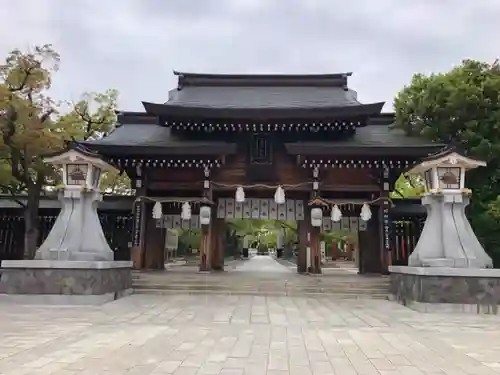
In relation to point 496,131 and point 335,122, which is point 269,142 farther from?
point 496,131

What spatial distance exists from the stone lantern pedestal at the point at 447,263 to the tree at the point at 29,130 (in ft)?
44.5

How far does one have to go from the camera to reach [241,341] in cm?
673

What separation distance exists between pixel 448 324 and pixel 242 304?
5.00 metres

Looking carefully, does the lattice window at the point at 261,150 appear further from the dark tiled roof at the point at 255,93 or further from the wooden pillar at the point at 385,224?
the wooden pillar at the point at 385,224

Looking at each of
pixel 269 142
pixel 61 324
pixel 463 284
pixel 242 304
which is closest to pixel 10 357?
pixel 61 324

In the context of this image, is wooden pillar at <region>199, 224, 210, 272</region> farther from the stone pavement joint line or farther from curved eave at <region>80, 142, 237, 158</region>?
the stone pavement joint line

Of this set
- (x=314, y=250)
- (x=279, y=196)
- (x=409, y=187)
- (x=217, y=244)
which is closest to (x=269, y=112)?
(x=279, y=196)

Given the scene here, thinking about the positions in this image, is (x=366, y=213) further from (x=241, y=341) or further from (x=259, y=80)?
(x=241, y=341)

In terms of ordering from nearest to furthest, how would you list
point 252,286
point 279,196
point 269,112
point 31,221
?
1. point 252,286
2. point 279,196
3. point 269,112
4. point 31,221

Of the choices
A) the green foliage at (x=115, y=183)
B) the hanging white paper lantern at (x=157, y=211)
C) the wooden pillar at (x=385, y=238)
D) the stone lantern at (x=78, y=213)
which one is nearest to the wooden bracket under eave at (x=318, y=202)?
the wooden pillar at (x=385, y=238)

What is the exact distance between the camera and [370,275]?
1680 centimetres

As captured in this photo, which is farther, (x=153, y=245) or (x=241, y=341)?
(x=153, y=245)

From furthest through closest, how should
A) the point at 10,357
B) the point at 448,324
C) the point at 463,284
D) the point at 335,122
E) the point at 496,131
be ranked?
the point at 335,122 → the point at 496,131 → the point at 463,284 → the point at 448,324 → the point at 10,357

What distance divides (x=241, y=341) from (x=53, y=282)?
6.72m
